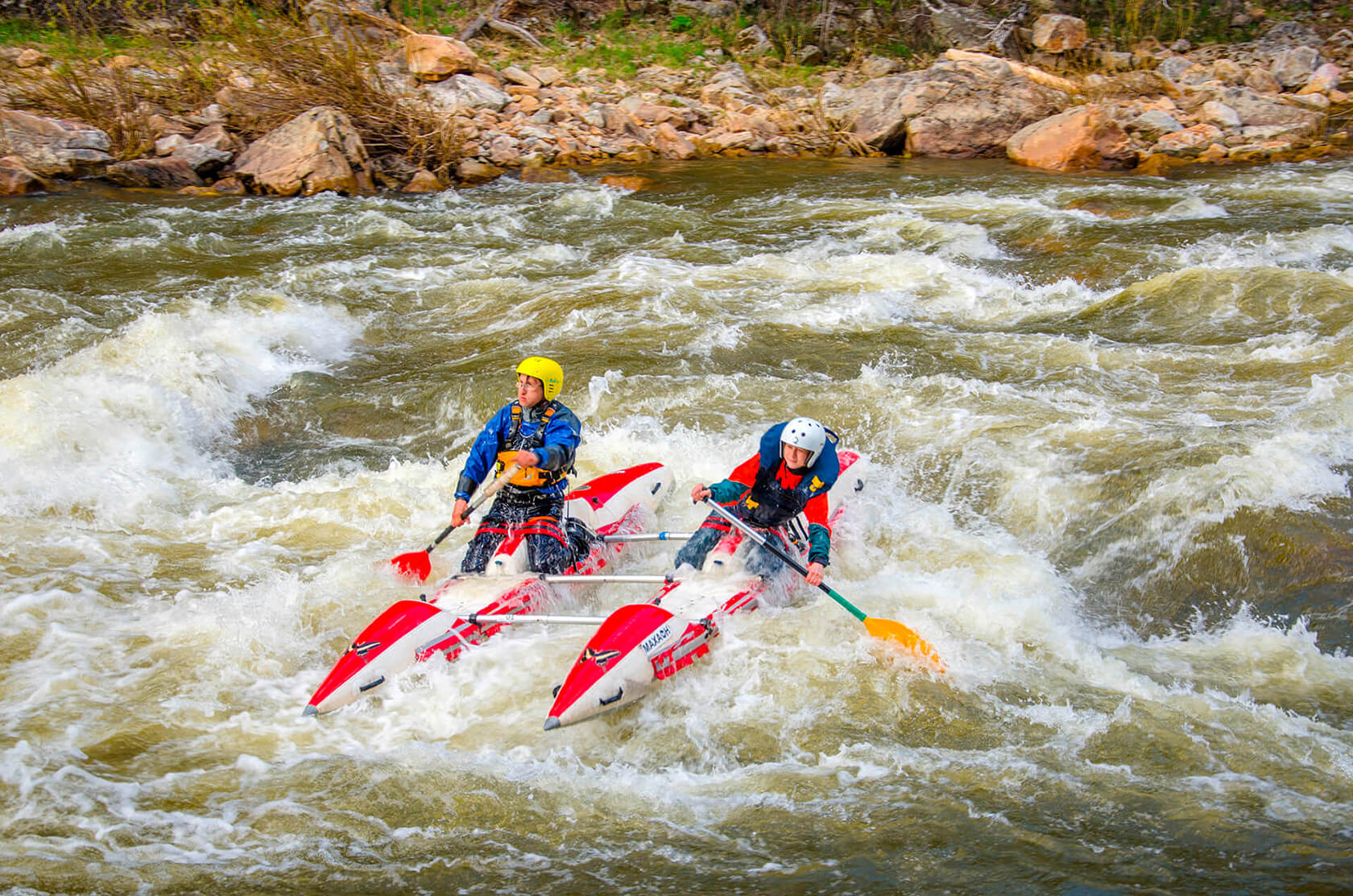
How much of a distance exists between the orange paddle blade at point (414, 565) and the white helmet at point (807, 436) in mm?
1999

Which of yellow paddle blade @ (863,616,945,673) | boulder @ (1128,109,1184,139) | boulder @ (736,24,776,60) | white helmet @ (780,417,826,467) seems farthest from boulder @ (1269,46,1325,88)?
yellow paddle blade @ (863,616,945,673)

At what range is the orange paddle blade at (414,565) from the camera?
5.57 meters

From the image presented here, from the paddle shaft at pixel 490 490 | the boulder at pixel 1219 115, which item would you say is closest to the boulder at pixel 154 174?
the paddle shaft at pixel 490 490

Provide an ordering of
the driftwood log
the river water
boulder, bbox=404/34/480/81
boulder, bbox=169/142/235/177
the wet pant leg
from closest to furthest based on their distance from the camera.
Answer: the river water, the wet pant leg, boulder, bbox=169/142/235/177, boulder, bbox=404/34/480/81, the driftwood log

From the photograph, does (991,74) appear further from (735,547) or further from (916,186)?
(735,547)

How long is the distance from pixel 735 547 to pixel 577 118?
12.1m

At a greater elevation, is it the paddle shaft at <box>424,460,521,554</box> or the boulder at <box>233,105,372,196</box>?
the boulder at <box>233,105,372,196</box>

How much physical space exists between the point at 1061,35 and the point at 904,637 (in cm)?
1669

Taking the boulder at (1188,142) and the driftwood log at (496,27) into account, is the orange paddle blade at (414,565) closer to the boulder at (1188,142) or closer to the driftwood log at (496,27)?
the boulder at (1188,142)

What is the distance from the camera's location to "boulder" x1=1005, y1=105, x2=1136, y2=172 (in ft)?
45.3

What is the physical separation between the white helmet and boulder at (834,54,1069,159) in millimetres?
10929

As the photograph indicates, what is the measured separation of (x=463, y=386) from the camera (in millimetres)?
8008

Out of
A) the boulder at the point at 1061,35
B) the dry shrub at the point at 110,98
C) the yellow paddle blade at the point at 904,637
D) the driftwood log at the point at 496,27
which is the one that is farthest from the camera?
the driftwood log at the point at 496,27

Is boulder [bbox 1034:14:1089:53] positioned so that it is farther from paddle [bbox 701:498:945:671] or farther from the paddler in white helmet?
paddle [bbox 701:498:945:671]
